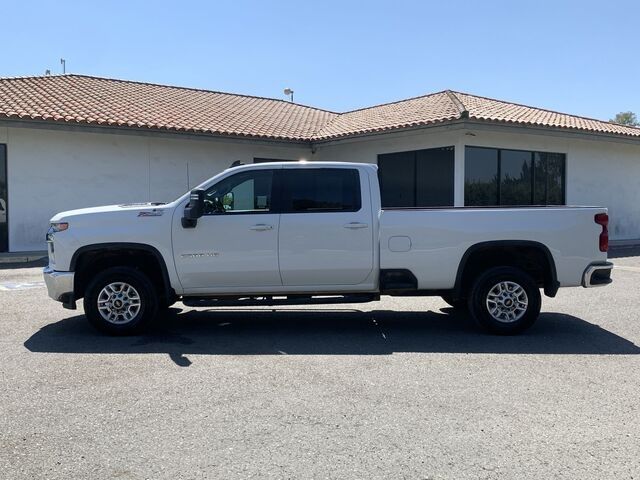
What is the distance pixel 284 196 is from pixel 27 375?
3.29m

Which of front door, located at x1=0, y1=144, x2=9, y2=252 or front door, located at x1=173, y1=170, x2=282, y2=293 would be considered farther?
front door, located at x1=0, y1=144, x2=9, y2=252

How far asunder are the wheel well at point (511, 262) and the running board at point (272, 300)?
1146 millimetres

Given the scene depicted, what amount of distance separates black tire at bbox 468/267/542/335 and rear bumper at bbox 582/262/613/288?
59 centimetres

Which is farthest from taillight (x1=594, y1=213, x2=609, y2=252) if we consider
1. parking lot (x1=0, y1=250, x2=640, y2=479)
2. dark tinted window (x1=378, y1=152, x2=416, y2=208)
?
dark tinted window (x1=378, y1=152, x2=416, y2=208)

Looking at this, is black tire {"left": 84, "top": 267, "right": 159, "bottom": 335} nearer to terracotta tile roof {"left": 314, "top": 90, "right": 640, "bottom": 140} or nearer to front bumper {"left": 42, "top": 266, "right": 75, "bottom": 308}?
front bumper {"left": 42, "top": 266, "right": 75, "bottom": 308}

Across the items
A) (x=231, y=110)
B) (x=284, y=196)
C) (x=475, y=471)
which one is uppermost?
(x=231, y=110)

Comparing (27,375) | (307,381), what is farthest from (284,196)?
(27,375)

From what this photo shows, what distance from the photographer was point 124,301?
680 centimetres

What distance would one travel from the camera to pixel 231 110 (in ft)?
69.1

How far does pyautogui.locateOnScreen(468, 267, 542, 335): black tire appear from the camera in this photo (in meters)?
6.93

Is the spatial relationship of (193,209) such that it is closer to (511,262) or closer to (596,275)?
(511,262)

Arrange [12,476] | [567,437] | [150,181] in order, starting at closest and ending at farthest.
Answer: [12,476]
[567,437]
[150,181]

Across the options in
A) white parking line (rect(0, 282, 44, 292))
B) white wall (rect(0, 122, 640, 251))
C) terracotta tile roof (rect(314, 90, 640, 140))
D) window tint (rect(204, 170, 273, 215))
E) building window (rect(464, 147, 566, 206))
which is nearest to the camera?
window tint (rect(204, 170, 273, 215))

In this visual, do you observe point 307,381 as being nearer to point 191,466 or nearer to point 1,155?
point 191,466
